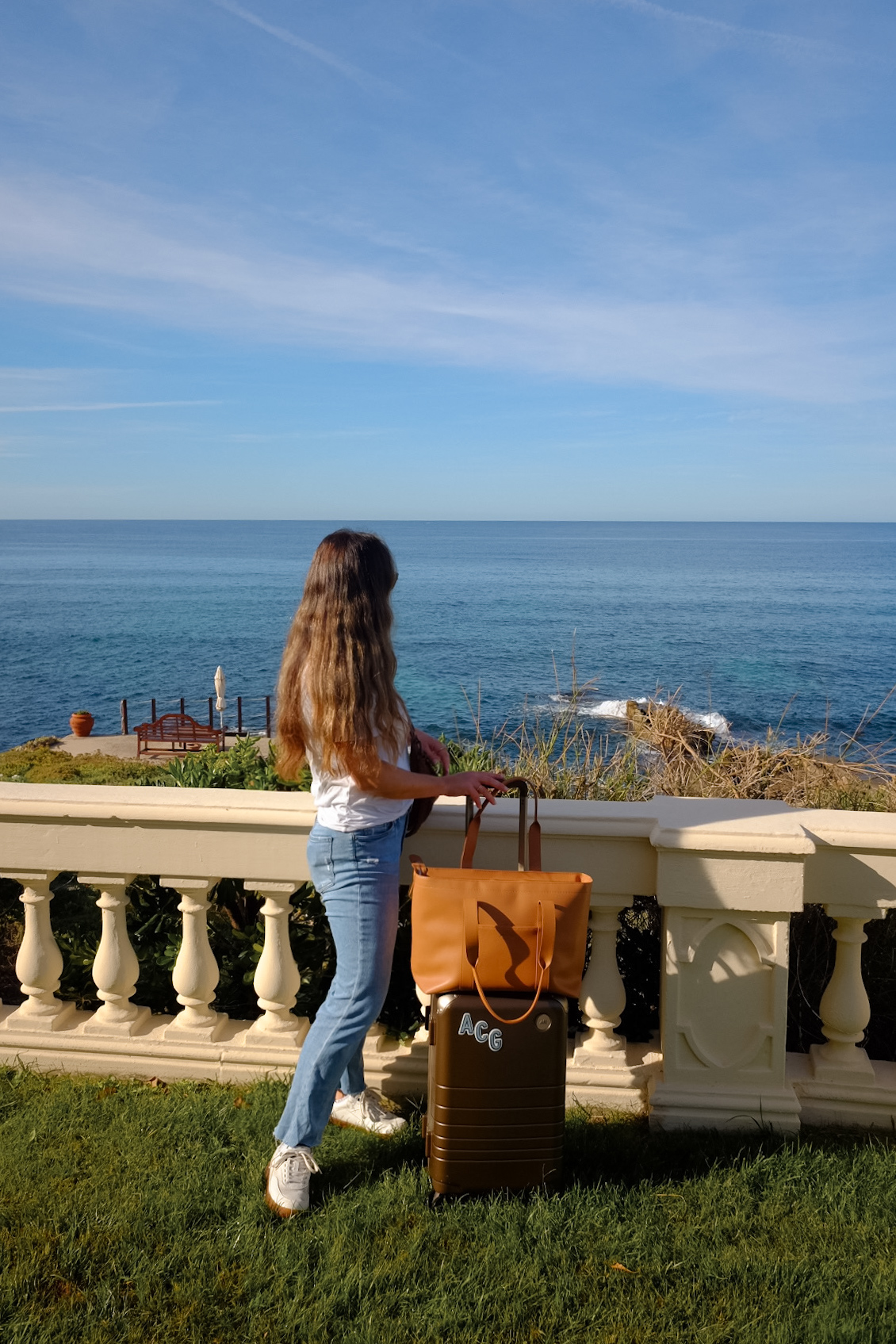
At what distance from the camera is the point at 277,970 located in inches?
131

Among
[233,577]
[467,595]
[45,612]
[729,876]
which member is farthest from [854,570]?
[729,876]

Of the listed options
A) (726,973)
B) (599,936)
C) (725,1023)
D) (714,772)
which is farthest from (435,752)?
(714,772)

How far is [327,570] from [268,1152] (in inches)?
70.4

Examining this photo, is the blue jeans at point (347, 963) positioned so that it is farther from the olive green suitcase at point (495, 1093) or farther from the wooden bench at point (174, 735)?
the wooden bench at point (174, 735)

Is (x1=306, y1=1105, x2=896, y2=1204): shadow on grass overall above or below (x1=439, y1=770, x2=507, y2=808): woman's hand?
below

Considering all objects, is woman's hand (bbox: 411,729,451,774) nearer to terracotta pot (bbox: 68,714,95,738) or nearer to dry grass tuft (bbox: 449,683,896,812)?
dry grass tuft (bbox: 449,683,896,812)

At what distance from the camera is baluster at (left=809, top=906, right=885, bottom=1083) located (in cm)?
316

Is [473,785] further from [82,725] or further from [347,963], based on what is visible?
[82,725]

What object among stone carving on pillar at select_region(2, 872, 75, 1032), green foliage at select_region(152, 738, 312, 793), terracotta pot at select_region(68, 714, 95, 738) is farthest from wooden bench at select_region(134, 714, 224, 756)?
stone carving on pillar at select_region(2, 872, 75, 1032)

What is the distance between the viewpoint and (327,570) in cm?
271

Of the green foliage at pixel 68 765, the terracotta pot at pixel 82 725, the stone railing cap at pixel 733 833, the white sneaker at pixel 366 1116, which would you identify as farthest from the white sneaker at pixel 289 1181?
the terracotta pot at pixel 82 725

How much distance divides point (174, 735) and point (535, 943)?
32721 mm

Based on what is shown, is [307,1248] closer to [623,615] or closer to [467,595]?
[623,615]

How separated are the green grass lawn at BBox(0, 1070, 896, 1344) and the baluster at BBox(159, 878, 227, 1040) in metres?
0.35
